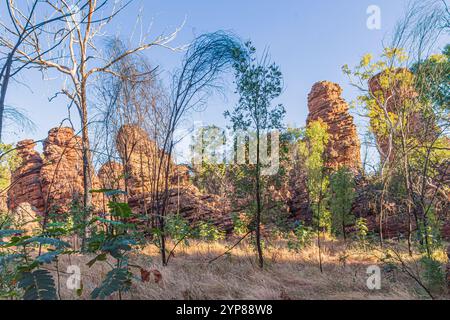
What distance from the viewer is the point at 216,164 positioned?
16344mm

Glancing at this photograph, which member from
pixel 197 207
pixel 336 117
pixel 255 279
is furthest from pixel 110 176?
pixel 336 117

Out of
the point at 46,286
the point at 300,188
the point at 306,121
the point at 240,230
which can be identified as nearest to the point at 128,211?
the point at 46,286

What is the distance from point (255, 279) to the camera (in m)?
4.17

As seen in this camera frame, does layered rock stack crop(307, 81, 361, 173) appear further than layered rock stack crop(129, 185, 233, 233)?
Yes

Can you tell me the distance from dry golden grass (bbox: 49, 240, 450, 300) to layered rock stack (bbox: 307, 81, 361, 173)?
16.6m

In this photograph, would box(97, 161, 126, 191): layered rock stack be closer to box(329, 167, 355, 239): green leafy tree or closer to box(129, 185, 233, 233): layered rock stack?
box(129, 185, 233, 233): layered rock stack

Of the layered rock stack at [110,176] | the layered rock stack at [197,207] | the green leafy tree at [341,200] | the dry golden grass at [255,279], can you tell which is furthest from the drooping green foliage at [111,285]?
the layered rock stack at [197,207]

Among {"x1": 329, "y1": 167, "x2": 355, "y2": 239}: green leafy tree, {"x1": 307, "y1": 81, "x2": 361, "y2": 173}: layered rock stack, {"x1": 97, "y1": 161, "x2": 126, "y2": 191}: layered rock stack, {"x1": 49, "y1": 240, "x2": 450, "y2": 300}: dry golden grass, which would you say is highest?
{"x1": 307, "y1": 81, "x2": 361, "y2": 173}: layered rock stack

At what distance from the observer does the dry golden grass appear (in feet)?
11.6

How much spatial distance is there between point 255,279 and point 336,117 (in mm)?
20938

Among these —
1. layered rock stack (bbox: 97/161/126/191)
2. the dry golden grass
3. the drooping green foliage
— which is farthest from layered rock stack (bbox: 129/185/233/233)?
the drooping green foliage

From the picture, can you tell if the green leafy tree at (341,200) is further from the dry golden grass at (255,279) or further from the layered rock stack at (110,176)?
the layered rock stack at (110,176)

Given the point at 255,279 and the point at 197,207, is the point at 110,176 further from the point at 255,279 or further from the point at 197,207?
the point at 197,207

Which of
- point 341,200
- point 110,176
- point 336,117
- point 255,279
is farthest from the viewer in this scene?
point 336,117
